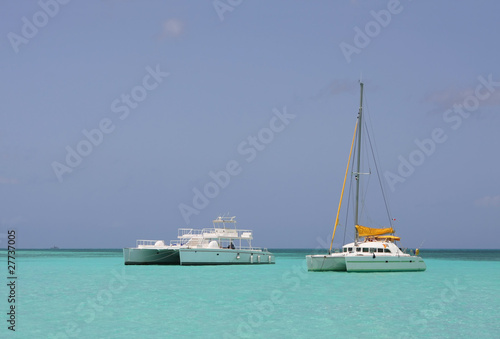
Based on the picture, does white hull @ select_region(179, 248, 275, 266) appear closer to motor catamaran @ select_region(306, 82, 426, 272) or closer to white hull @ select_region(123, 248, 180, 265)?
white hull @ select_region(123, 248, 180, 265)

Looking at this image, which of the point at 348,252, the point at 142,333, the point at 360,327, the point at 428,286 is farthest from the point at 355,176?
the point at 142,333

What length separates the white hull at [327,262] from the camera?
46828 mm

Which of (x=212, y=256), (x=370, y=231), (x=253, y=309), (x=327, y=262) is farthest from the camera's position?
(x=212, y=256)

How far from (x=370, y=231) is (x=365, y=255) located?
3.17 m

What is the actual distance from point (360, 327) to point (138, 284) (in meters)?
20.9

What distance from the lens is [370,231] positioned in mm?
48594

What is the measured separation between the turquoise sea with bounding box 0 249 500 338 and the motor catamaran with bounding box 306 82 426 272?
3.68 metres

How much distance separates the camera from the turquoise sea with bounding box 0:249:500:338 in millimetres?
21797

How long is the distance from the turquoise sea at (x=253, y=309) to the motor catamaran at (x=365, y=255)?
3.68 m

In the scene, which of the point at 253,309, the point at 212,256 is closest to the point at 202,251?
the point at 212,256

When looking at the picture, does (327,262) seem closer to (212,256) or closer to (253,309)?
(212,256)

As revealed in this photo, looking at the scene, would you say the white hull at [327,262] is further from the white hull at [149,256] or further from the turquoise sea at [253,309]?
the white hull at [149,256]

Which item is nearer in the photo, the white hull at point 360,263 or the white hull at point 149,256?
the white hull at point 360,263

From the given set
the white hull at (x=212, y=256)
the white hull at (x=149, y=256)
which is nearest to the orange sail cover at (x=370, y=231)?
the white hull at (x=212, y=256)
